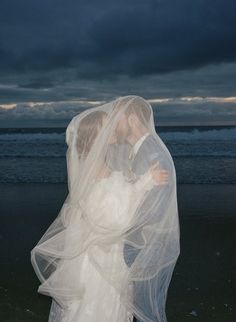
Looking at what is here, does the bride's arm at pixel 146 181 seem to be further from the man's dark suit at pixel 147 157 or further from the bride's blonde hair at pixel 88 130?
the bride's blonde hair at pixel 88 130


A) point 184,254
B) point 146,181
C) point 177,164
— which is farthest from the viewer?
point 177,164

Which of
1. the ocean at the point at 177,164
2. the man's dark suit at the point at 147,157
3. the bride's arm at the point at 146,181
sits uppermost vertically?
the man's dark suit at the point at 147,157

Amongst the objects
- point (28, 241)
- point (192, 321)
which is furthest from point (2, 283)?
point (192, 321)

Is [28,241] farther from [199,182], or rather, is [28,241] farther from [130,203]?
[199,182]

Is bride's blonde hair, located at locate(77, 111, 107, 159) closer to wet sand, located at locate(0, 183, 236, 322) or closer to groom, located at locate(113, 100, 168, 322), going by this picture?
groom, located at locate(113, 100, 168, 322)

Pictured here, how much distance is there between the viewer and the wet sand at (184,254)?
450cm

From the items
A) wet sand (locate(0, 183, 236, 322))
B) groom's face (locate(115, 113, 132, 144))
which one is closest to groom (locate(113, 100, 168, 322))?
groom's face (locate(115, 113, 132, 144))

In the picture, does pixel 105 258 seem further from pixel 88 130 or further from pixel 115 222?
pixel 88 130

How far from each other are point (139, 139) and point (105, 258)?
78 cm

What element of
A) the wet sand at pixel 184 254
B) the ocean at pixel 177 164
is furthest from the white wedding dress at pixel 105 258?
the ocean at pixel 177 164

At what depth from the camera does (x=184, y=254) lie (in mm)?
6113

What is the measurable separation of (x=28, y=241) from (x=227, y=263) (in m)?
2.91

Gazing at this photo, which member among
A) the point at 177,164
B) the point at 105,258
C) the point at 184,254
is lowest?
the point at 177,164

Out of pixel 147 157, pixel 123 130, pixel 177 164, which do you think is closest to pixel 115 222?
pixel 147 157
